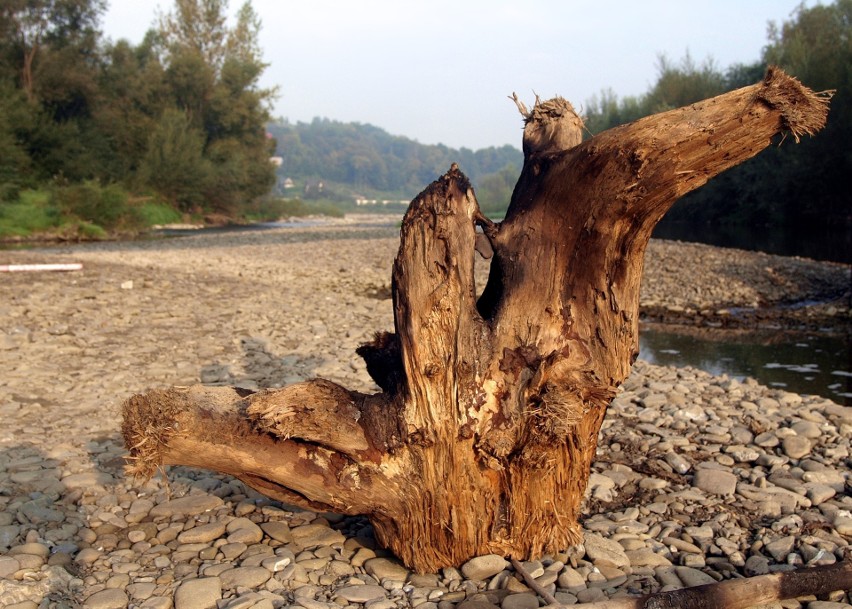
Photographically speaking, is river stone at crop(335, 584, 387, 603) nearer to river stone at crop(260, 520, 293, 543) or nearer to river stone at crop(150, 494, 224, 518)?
river stone at crop(260, 520, 293, 543)

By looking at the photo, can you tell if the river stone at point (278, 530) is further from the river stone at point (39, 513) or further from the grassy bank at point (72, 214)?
the grassy bank at point (72, 214)

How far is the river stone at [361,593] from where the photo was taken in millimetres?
3664

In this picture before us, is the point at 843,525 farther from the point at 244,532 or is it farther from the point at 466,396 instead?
the point at 244,532

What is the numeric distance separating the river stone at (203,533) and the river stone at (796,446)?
4.27 meters

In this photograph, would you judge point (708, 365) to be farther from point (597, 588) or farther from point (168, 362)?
point (597, 588)

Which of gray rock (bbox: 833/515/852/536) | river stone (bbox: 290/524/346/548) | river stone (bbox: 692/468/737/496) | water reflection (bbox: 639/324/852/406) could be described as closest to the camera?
river stone (bbox: 290/524/346/548)

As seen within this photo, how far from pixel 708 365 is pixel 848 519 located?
23.3 feet

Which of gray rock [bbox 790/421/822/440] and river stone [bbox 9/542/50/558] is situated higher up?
river stone [bbox 9/542/50/558]

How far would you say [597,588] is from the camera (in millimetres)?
3746

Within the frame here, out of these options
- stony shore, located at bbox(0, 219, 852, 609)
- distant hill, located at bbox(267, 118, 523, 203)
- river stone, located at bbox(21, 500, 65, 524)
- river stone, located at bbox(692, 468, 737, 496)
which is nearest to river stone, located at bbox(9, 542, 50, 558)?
stony shore, located at bbox(0, 219, 852, 609)

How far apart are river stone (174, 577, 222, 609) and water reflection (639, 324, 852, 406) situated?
8316mm

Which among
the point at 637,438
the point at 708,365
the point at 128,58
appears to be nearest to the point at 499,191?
the point at 128,58

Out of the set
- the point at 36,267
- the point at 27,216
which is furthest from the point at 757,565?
the point at 27,216

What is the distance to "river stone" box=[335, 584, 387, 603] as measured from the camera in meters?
3.66
